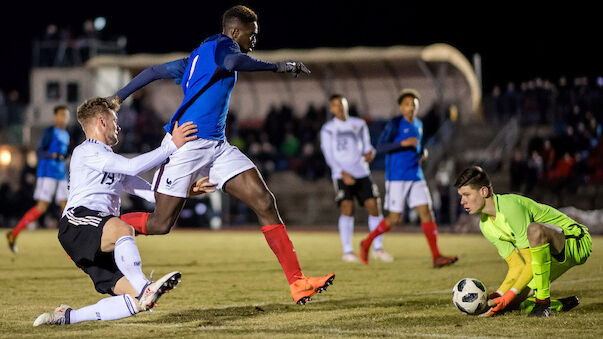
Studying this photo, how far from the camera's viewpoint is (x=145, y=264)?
11.8 meters

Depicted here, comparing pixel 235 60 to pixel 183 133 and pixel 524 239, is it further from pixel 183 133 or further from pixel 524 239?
pixel 524 239

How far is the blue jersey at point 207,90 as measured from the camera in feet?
21.9

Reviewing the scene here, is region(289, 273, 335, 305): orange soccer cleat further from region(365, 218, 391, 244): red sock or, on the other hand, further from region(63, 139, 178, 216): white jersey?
region(365, 218, 391, 244): red sock

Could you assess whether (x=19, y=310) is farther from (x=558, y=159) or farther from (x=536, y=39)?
(x=536, y=39)

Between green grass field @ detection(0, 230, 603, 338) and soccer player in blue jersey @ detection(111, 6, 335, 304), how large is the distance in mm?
560

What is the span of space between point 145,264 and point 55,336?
20.3 ft

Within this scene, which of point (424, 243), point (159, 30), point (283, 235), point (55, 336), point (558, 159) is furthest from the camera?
point (159, 30)

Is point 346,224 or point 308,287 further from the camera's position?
point 346,224

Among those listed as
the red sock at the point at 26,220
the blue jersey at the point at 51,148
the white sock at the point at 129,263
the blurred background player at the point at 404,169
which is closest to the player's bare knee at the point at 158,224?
the white sock at the point at 129,263

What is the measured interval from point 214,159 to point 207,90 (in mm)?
521

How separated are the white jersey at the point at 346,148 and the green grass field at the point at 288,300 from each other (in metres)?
1.30

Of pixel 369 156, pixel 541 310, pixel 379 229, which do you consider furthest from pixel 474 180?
pixel 369 156

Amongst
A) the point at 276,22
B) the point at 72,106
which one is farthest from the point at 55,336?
the point at 276,22

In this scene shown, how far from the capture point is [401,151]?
1171 cm
